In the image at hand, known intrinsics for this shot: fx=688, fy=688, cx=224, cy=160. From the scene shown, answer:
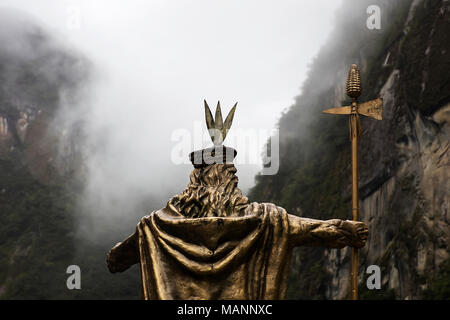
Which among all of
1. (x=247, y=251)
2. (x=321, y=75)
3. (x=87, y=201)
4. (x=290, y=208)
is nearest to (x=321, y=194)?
(x=290, y=208)

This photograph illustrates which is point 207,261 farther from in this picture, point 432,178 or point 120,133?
point 120,133

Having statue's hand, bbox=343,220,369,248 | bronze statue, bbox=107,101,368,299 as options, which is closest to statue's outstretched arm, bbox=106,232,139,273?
bronze statue, bbox=107,101,368,299

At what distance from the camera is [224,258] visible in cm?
548

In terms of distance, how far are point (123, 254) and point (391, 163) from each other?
78.0 feet

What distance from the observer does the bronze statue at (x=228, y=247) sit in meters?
5.48

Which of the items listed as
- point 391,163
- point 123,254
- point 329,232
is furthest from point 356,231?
point 391,163

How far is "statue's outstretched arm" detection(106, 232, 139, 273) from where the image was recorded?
6.03 m

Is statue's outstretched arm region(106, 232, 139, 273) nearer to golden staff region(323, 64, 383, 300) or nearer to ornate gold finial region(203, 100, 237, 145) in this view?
ornate gold finial region(203, 100, 237, 145)

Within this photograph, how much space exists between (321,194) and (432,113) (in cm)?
1244

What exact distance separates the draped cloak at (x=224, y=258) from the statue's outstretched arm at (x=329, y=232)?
9 cm

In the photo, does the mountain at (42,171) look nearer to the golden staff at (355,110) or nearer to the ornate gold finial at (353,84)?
the golden staff at (355,110)

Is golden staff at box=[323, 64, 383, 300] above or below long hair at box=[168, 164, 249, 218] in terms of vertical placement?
above

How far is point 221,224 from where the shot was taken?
216 inches

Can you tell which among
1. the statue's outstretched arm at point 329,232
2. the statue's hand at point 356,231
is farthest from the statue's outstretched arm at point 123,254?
the statue's hand at point 356,231
